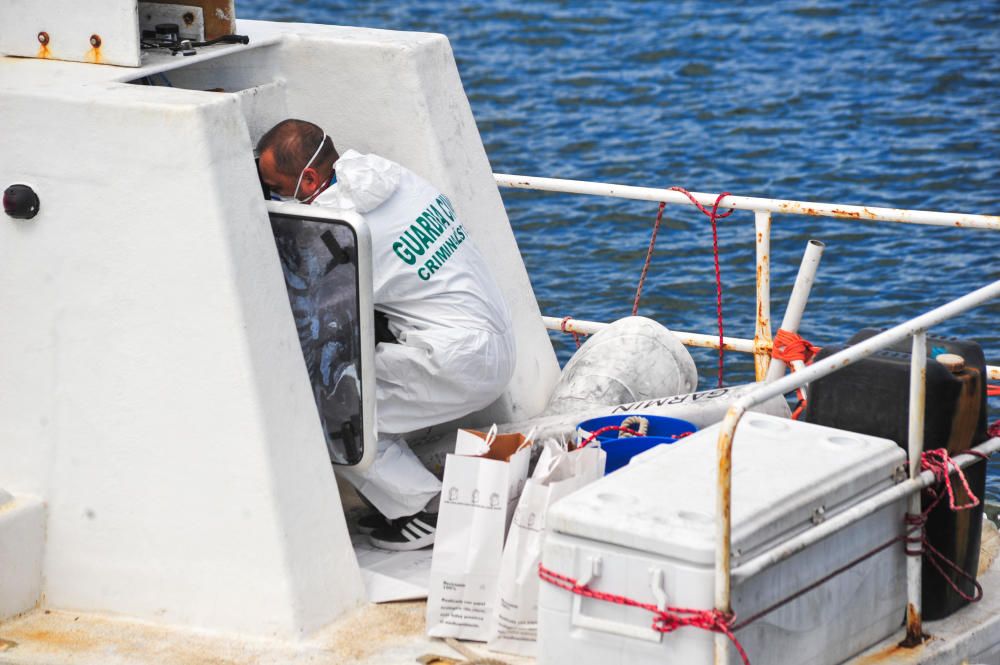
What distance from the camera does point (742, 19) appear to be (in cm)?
1852

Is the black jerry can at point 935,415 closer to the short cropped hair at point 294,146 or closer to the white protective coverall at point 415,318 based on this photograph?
the white protective coverall at point 415,318

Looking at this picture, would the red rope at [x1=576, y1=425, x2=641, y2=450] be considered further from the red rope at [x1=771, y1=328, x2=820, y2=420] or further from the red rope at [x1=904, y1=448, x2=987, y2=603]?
the red rope at [x1=904, y1=448, x2=987, y2=603]

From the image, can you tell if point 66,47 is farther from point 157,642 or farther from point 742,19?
point 742,19

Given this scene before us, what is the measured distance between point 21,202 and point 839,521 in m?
2.45

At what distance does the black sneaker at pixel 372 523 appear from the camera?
5211mm

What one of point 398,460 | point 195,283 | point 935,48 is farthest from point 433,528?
point 935,48

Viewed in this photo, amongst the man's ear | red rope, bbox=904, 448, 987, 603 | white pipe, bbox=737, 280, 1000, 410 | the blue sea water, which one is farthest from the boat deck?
the blue sea water

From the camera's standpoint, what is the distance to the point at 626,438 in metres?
5.00

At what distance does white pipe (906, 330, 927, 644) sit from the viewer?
4105 millimetres

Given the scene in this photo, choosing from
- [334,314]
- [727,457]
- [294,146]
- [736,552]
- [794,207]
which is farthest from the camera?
[794,207]

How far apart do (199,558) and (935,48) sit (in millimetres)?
13732

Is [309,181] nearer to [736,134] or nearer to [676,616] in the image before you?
[676,616]

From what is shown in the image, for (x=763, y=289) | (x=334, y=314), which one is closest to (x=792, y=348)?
(x=763, y=289)

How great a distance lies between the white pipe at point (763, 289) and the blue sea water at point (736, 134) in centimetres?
282
